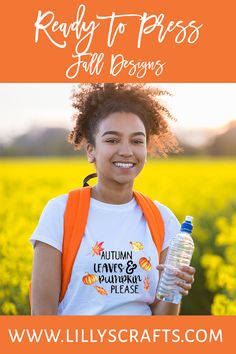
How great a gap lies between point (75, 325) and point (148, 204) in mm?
612

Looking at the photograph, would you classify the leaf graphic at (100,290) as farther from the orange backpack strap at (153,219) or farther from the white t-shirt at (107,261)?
the orange backpack strap at (153,219)

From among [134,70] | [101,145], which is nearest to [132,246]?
[101,145]

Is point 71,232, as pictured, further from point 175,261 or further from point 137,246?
point 175,261

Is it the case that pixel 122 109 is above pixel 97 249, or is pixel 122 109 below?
above

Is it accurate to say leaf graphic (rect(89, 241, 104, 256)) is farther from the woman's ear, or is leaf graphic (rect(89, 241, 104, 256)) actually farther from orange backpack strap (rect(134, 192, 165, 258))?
the woman's ear

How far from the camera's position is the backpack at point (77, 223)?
300 centimetres

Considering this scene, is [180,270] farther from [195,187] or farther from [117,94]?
[195,187]

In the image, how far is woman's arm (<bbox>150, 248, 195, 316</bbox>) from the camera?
2.96m

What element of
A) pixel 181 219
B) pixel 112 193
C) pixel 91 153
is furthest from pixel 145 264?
pixel 181 219

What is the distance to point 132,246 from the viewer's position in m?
3.08

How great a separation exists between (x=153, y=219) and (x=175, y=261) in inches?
8.8

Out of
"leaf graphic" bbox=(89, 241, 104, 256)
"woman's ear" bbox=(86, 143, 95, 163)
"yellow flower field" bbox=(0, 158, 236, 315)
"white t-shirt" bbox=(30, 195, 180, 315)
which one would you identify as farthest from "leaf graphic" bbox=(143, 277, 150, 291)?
"yellow flower field" bbox=(0, 158, 236, 315)

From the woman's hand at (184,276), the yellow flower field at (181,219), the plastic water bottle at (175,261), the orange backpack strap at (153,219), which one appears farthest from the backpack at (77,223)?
the yellow flower field at (181,219)

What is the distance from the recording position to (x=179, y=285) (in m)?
2.97
